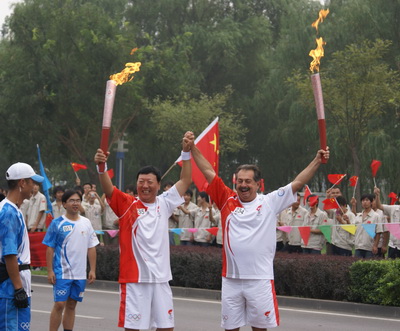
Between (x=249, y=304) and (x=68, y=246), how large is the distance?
9.11 feet

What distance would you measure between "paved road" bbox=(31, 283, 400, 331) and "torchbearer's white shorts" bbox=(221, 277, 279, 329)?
3477 mm

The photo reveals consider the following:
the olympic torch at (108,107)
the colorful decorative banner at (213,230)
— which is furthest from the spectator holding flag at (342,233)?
the olympic torch at (108,107)

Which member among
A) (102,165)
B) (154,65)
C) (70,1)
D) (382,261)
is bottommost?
(382,261)

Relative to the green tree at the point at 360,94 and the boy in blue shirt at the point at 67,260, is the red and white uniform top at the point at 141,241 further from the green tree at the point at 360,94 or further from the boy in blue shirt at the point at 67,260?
the green tree at the point at 360,94

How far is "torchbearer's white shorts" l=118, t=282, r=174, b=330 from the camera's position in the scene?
20.5ft

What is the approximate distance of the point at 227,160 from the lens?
35.1 meters

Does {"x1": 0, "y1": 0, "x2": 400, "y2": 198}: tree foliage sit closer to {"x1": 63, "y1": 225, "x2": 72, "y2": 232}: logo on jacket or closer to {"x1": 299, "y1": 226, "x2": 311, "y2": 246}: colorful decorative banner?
{"x1": 299, "y1": 226, "x2": 311, "y2": 246}: colorful decorative banner

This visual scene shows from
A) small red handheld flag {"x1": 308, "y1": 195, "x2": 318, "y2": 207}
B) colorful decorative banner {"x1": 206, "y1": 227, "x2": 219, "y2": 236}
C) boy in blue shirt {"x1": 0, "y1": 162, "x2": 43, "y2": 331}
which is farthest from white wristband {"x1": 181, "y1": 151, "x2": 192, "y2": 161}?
colorful decorative banner {"x1": 206, "y1": 227, "x2": 219, "y2": 236}

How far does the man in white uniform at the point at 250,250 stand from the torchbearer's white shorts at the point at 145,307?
1.42ft

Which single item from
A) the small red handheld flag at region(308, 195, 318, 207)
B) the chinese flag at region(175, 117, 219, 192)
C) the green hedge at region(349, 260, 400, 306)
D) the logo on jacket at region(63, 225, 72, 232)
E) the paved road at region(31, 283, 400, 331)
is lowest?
the paved road at region(31, 283, 400, 331)

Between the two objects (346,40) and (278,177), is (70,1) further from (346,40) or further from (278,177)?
(278,177)

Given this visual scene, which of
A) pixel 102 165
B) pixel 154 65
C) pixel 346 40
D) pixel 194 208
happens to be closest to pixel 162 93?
pixel 154 65

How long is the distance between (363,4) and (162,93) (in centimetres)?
696

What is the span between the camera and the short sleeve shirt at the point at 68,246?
834 centimetres
